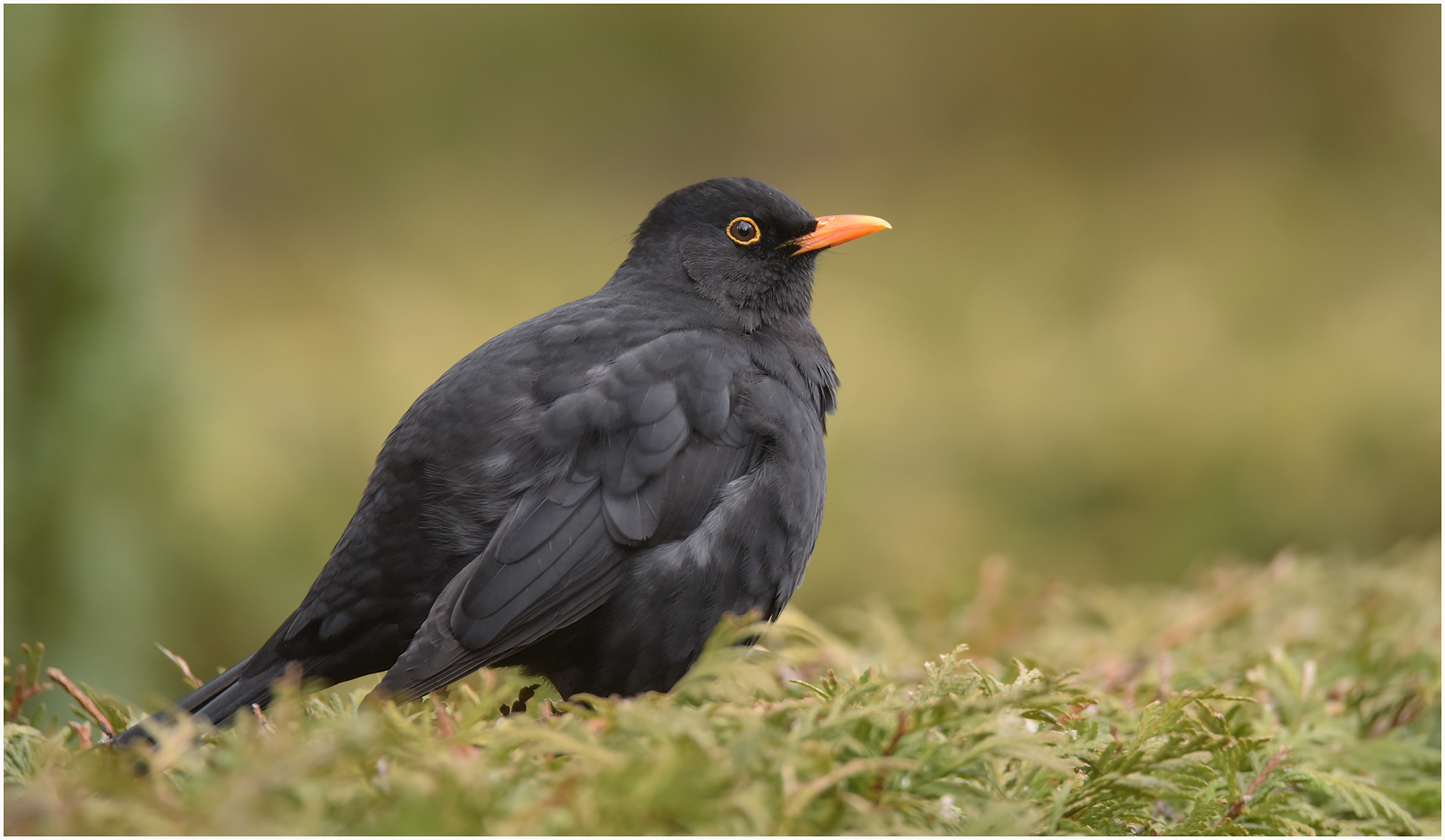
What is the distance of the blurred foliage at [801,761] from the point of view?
1.19 metres

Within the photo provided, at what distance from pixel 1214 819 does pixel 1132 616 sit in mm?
1591

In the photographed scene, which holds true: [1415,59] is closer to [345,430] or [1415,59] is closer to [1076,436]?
[1076,436]

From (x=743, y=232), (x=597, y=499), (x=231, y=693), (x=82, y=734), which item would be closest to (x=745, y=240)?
(x=743, y=232)

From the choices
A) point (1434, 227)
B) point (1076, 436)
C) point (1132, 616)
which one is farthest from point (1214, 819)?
point (1434, 227)

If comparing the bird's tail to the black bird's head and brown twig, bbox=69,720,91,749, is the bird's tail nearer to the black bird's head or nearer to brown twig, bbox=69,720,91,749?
brown twig, bbox=69,720,91,749

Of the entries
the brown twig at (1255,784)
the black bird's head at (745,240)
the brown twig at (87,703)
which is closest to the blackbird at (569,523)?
the brown twig at (87,703)

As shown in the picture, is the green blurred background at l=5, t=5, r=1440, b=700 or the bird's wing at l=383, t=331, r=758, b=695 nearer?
the bird's wing at l=383, t=331, r=758, b=695

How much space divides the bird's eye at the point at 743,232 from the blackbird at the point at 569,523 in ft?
1.65

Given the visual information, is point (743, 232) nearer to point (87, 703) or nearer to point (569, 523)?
point (569, 523)

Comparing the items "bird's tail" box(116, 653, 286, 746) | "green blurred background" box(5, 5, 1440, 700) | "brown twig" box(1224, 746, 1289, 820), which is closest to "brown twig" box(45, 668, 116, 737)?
"bird's tail" box(116, 653, 286, 746)

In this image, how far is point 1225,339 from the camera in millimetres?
8086

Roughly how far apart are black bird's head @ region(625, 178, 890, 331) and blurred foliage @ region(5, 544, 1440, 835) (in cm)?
103

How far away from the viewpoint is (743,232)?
297cm

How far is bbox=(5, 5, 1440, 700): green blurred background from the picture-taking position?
4.84 metres
